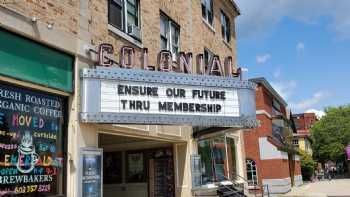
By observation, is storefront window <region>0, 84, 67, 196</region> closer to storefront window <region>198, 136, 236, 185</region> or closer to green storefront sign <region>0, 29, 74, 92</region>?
green storefront sign <region>0, 29, 74, 92</region>

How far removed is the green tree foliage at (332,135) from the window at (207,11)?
2274 inches

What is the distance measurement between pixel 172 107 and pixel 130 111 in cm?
123

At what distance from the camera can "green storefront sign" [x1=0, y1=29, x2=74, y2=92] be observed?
8.26 metres

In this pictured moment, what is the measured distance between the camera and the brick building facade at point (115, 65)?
879 cm

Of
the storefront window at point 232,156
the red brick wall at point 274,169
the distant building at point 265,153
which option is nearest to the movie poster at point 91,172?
the storefront window at point 232,156

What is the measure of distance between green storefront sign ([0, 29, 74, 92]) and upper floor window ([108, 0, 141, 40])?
8.54ft

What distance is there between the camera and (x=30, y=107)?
8.97m

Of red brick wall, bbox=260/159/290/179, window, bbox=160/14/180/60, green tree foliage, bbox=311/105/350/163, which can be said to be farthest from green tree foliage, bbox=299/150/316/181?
window, bbox=160/14/180/60

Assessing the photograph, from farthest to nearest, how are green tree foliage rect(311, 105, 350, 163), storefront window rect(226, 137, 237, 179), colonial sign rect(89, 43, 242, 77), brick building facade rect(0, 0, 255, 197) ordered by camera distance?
1. green tree foliage rect(311, 105, 350, 163)
2. storefront window rect(226, 137, 237, 179)
3. colonial sign rect(89, 43, 242, 77)
4. brick building facade rect(0, 0, 255, 197)

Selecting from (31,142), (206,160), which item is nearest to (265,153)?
(206,160)

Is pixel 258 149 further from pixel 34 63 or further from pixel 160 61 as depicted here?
pixel 34 63

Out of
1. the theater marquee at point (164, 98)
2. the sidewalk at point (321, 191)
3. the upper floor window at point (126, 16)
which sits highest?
the upper floor window at point (126, 16)

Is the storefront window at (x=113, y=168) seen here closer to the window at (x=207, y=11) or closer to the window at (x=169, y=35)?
the window at (x=169, y=35)

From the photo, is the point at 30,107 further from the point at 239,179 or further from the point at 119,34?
the point at 239,179
